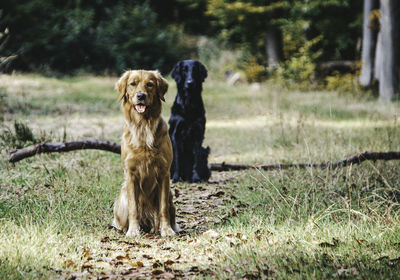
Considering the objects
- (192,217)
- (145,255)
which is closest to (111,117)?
(192,217)

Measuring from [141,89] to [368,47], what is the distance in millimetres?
13452

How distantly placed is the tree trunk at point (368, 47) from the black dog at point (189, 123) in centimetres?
1053

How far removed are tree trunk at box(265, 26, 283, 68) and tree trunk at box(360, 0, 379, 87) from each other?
4.38 metres

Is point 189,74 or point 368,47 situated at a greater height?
point 368,47

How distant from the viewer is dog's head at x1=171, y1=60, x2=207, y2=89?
575cm

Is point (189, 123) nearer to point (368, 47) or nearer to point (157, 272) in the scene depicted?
point (157, 272)

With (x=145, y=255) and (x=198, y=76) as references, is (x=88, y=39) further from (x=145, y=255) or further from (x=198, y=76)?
(x=145, y=255)

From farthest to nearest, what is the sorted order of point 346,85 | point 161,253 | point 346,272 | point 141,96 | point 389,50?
point 346,85
point 389,50
point 141,96
point 161,253
point 346,272

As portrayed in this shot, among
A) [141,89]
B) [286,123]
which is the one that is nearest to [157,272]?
[141,89]

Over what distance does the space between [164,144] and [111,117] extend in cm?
786

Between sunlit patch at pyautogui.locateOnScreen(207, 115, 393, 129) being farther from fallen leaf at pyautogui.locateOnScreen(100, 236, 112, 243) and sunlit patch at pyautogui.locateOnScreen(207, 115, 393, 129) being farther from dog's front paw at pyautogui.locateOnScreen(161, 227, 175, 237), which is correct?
fallen leaf at pyautogui.locateOnScreen(100, 236, 112, 243)

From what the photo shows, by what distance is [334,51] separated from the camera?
21391mm

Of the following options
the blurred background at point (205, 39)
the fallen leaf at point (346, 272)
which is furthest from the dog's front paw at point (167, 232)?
the blurred background at point (205, 39)

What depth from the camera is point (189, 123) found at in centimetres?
585
